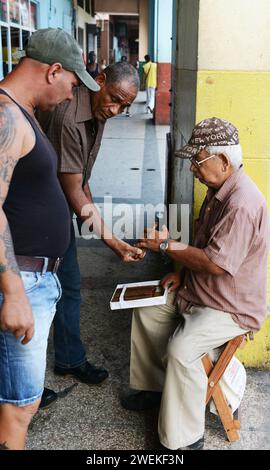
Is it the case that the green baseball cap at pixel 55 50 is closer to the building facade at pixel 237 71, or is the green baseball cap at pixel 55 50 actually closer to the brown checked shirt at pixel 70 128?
the brown checked shirt at pixel 70 128

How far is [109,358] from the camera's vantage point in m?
3.31

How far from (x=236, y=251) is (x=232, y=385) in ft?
2.52

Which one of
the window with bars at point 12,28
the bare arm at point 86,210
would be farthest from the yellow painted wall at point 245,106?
the window with bars at point 12,28

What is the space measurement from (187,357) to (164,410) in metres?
0.27

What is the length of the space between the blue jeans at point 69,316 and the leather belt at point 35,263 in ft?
2.97

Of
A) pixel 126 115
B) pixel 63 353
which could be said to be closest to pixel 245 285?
pixel 63 353

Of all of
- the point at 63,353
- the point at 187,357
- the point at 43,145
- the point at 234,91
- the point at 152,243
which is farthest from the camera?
the point at 63,353

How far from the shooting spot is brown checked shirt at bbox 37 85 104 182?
2.52m

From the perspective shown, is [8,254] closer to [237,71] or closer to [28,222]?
[28,222]

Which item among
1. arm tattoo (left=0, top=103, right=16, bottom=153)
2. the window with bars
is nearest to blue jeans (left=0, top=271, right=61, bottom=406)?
arm tattoo (left=0, top=103, right=16, bottom=153)

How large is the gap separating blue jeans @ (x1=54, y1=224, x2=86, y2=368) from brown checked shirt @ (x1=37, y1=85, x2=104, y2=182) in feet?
1.60

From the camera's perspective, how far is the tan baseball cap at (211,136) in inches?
90.3

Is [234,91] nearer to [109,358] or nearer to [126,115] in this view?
[109,358]

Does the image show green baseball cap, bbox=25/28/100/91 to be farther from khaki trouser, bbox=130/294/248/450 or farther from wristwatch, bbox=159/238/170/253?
khaki trouser, bbox=130/294/248/450
